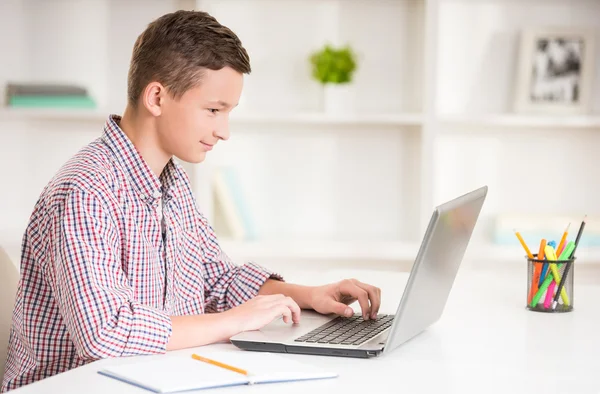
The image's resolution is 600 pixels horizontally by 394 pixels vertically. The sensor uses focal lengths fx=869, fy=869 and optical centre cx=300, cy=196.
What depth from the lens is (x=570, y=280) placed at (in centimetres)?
154

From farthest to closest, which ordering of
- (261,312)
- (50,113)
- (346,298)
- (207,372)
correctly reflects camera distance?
(50,113) < (346,298) < (261,312) < (207,372)

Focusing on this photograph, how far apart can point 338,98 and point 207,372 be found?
212cm

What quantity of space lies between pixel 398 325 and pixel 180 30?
0.63 meters

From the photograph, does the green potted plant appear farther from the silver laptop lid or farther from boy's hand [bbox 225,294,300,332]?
boy's hand [bbox 225,294,300,332]

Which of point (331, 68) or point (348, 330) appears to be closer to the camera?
point (348, 330)

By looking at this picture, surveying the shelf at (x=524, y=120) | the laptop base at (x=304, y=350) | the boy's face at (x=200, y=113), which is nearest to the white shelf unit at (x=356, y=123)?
the shelf at (x=524, y=120)

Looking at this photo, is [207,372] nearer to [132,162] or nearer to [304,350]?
[304,350]

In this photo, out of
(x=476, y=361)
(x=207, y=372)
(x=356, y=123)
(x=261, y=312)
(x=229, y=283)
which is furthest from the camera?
(x=356, y=123)

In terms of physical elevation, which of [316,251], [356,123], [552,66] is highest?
[552,66]

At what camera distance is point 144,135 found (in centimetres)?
147

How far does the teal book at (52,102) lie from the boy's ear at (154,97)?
60.2 inches

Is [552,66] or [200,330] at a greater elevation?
[552,66]

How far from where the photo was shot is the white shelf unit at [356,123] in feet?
9.91

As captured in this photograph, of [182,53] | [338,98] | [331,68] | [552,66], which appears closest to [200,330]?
[182,53]
